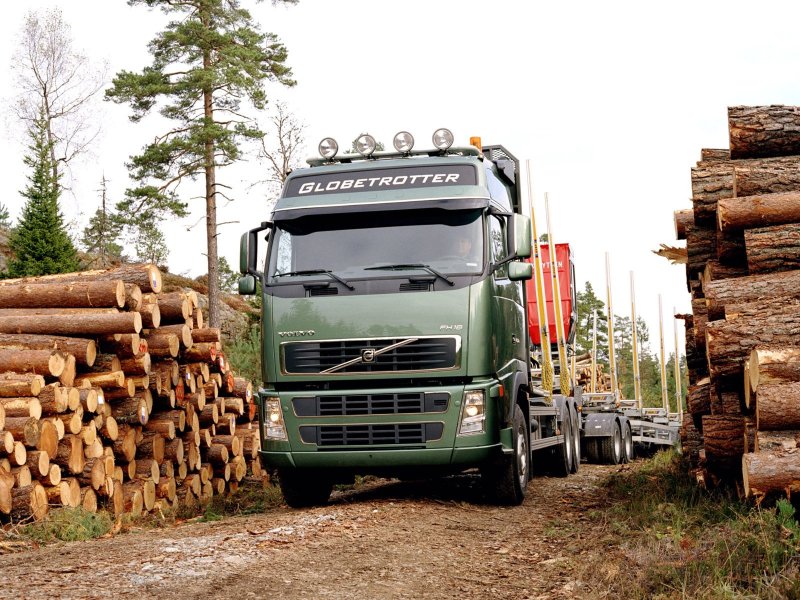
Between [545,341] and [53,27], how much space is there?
41023 millimetres

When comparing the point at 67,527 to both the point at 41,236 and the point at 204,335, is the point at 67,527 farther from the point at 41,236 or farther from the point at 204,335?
the point at 41,236

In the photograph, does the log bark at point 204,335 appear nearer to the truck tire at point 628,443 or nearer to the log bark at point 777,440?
the truck tire at point 628,443

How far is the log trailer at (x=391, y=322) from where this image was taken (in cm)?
864

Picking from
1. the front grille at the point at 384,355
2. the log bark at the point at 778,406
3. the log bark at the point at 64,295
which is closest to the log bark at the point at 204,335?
the log bark at the point at 64,295

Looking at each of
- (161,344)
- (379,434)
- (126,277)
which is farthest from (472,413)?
(126,277)

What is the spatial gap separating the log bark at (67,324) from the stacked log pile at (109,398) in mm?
12

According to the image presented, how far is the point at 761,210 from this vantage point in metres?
8.30

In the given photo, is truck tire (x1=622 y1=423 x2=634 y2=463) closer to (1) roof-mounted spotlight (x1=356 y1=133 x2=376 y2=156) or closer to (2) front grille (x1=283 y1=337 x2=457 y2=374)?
(1) roof-mounted spotlight (x1=356 y1=133 x2=376 y2=156)

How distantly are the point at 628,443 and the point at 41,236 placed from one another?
765 inches

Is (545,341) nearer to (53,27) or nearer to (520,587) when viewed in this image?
(520,587)

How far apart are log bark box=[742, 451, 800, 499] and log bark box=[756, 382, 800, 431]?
0.28 m

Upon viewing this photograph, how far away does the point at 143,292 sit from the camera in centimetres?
1216

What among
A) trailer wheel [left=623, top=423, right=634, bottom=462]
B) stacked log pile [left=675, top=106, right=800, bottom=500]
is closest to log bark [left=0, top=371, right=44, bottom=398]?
stacked log pile [left=675, top=106, right=800, bottom=500]

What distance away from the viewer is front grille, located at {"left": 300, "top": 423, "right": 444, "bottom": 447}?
342 inches
